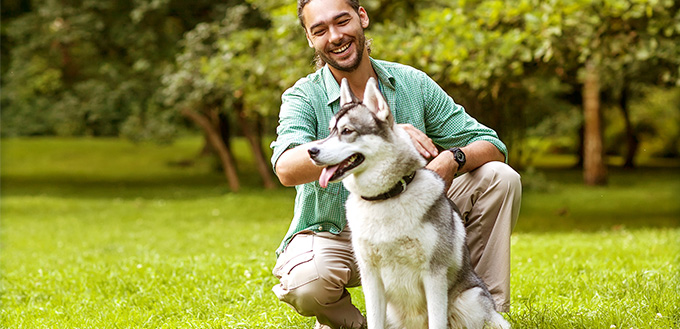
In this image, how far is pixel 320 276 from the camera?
349cm

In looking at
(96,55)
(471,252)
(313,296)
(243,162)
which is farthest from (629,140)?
(313,296)

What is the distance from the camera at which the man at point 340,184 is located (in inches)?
139

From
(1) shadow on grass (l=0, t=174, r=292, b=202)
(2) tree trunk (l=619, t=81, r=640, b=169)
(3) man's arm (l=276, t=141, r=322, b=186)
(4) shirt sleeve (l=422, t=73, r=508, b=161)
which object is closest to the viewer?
(3) man's arm (l=276, t=141, r=322, b=186)

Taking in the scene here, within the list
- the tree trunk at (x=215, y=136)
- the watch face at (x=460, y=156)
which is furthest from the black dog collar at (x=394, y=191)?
the tree trunk at (x=215, y=136)

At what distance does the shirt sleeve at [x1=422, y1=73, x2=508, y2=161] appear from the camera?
3.71 metres

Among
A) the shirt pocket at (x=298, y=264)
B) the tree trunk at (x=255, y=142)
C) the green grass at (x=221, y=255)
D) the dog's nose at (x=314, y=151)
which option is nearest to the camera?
the dog's nose at (x=314, y=151)

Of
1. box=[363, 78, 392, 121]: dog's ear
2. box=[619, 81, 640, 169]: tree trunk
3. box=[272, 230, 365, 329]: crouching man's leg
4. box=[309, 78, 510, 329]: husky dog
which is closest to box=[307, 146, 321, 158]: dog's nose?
box=[309, 78, 510, 329]: husky dog

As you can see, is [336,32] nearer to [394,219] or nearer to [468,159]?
[468,159]

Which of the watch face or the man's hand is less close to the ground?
the man's hand

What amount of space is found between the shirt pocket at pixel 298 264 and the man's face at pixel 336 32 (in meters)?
0.98

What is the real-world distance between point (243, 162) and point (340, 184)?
27.0 m

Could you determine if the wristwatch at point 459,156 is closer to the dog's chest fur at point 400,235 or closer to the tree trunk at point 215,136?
the dog's chest fur at point 400,235

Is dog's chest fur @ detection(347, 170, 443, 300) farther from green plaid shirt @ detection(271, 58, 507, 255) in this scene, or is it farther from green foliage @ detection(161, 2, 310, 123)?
green foliage @ detection(161, 2, 310, 123)

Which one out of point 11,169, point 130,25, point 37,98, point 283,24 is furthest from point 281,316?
point 11,169
